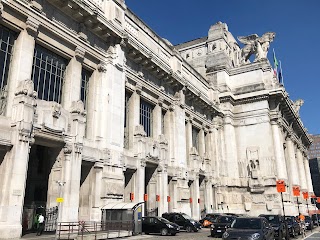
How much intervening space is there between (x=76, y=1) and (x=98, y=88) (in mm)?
5988

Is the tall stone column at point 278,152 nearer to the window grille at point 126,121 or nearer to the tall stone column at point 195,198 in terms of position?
the tall stone column at point 195,198

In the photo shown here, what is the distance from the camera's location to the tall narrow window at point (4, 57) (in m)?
16.8

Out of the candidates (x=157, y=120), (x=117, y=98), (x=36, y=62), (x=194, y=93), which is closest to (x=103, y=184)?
(x=117, y=98)

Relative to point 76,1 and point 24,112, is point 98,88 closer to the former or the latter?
point 76,1

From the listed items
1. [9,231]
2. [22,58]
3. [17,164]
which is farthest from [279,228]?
[22,58]

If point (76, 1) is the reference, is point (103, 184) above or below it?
below

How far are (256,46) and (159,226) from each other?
36.2 metres

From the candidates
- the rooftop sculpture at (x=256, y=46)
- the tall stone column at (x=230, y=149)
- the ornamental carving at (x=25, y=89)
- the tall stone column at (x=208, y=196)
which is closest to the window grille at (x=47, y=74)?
the ornamental carving at (x=25, y=89)

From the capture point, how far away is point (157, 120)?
29.9 metres

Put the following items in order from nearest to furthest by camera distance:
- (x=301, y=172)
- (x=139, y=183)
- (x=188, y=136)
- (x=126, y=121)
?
(x=139, y=183) < (x=126, y=121) < (x=188, y=136) < (x=301, y=172)

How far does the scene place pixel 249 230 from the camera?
1430 centimetres

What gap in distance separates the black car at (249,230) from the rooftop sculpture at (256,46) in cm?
3477

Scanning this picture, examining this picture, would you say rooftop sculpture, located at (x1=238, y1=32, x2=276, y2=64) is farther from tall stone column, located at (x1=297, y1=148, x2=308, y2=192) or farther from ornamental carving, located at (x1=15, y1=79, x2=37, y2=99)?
ornamental carving, located at (x1=15, y1=79, x2=37, y2=99)

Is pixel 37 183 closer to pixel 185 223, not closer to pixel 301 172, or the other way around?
pixel 185 223
